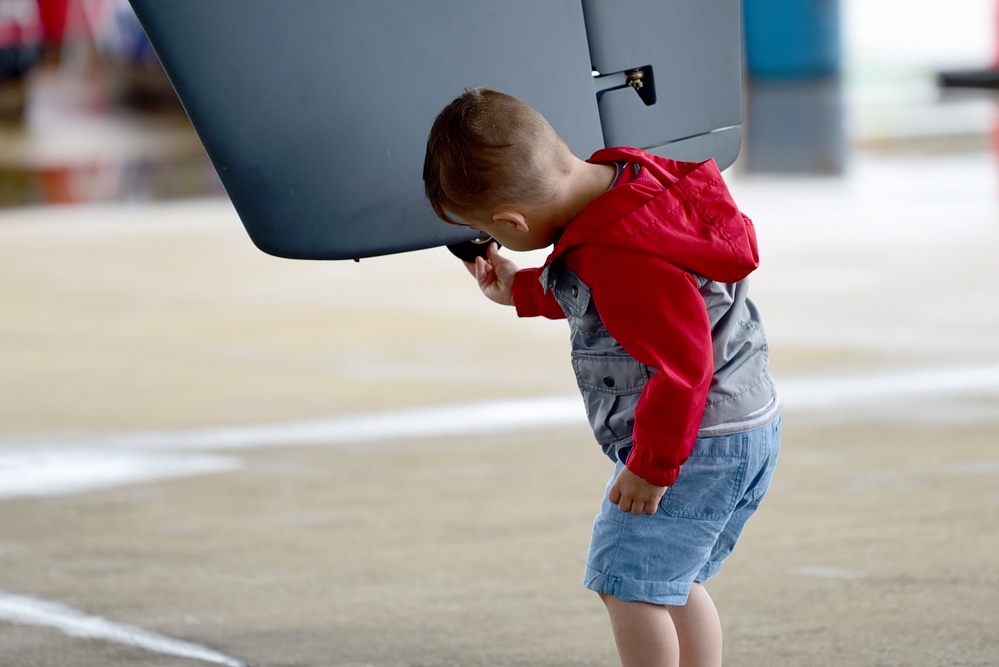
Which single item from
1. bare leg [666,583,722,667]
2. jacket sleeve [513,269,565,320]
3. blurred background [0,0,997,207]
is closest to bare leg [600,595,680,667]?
bare leg [666,583,722,667]

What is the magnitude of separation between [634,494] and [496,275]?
0.56m

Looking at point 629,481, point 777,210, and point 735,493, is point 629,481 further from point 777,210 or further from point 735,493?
point 777,210

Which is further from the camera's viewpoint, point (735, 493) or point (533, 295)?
point (533, 295)

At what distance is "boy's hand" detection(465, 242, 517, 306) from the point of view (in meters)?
2.71

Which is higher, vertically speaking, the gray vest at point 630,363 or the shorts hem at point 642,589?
the gray vest at point 630,363

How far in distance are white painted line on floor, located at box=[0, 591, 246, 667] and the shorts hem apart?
3.08 feet

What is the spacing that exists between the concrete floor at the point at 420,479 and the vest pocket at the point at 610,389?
29.3 inches

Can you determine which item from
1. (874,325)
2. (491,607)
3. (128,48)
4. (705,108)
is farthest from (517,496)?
(128,48)

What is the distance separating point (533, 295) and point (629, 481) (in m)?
0.42

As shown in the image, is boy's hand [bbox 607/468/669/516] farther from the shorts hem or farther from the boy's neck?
the boy's neck

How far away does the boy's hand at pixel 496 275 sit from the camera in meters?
2.71

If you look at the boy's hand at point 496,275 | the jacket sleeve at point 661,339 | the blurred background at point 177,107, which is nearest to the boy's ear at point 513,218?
the jacket sleeve at point 661,339

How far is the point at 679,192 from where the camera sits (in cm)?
234

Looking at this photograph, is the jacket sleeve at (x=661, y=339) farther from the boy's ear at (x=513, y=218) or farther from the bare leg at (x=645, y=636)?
the bare leg at (x=645, y=636)
